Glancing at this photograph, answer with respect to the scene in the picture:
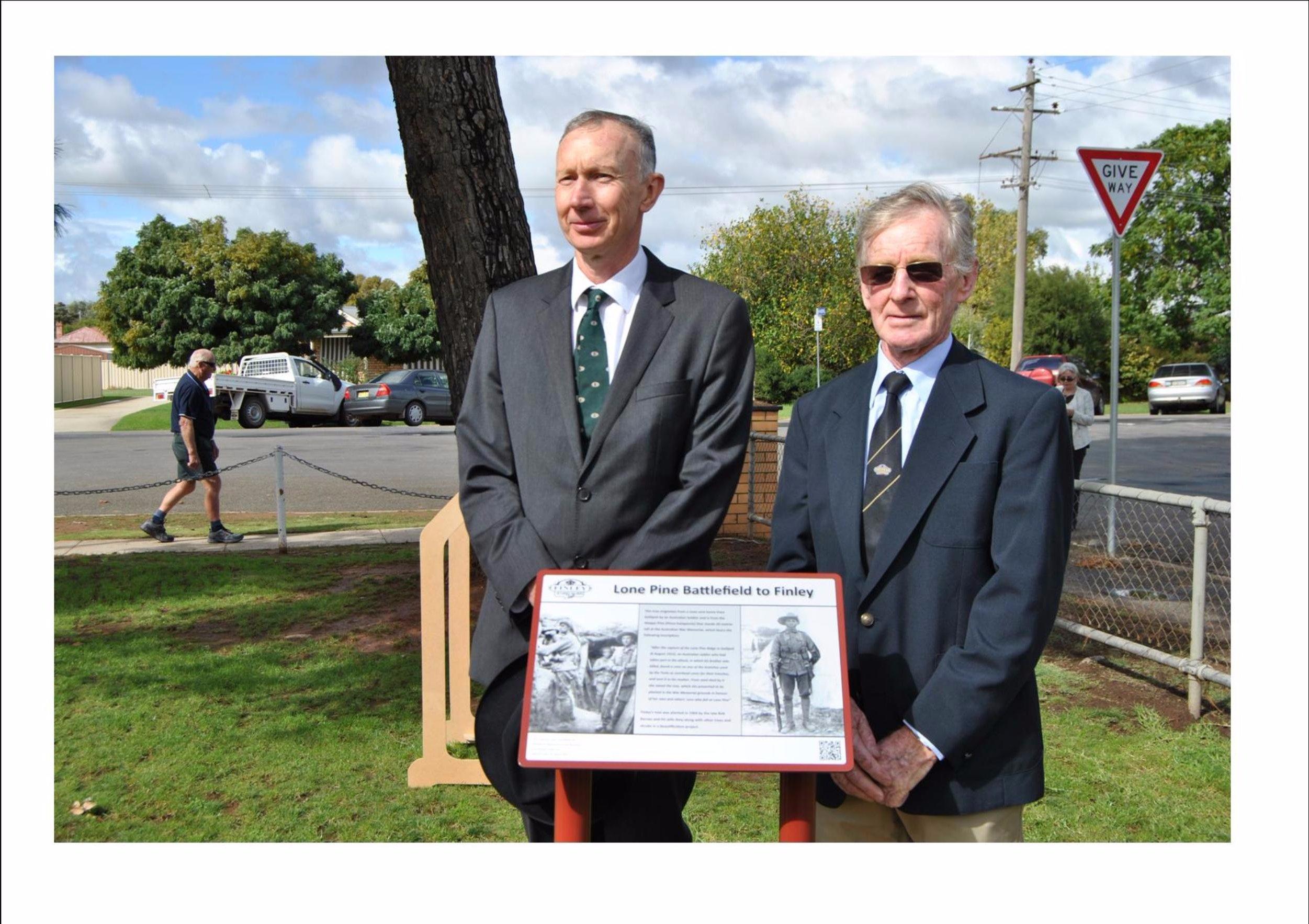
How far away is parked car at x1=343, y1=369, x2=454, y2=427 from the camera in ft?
93.2

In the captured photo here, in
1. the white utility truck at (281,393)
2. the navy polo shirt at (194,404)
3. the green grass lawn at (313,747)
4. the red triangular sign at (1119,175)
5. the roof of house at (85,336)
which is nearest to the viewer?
the green grass lawn at (313,747)

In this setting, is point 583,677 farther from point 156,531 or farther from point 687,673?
point 156,531

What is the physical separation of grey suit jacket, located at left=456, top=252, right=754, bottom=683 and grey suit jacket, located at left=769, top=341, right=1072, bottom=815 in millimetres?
359

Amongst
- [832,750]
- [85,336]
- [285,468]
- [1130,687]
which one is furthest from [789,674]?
[85,336]

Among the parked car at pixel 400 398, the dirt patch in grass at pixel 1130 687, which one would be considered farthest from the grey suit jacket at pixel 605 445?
the parked car at pixel 400 398

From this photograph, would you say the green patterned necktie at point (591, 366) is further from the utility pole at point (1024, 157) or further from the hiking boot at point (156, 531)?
the utility pole at point (1024, 157)

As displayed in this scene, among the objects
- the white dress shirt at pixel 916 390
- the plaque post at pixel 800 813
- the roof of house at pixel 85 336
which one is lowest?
the plaque post at pixel 800 813

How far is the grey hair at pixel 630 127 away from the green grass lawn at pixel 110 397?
40624mm

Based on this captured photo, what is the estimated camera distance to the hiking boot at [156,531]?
10547 mm

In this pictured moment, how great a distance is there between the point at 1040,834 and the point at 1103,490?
2.50 m

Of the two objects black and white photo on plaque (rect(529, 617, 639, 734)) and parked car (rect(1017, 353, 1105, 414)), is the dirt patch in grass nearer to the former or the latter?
black and white photo on plaque (rect(529, 617, 639, 734))

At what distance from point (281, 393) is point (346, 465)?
34.3ft

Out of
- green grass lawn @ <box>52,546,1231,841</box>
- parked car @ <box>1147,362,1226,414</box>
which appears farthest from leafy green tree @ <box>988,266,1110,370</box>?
green grass lawn @ <box>52,546,1231,841</box>

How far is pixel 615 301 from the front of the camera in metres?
2.81
